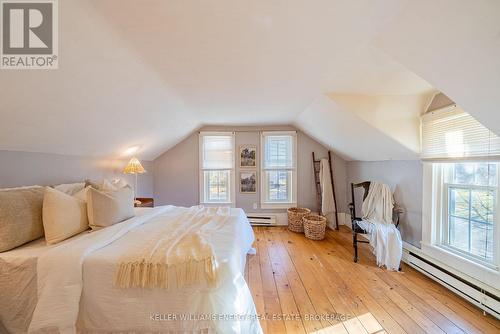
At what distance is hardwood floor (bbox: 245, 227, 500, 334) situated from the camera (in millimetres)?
1562

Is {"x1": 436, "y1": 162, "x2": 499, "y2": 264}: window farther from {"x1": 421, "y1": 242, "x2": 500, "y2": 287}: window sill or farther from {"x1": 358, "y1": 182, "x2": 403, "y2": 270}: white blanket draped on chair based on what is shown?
{"x1": 358, "y1": 182, "x2": 403, "y2": 270}: white blanket draped on chair

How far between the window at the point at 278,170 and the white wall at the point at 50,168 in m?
2.70

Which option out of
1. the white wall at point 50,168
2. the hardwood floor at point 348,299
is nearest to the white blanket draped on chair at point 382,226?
the hardwood floor at point 348,299

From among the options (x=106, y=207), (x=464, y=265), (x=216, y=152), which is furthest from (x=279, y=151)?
(x=106, y=207)

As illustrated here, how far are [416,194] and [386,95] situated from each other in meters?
1.30

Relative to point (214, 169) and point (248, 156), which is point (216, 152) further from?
point (248, 156)

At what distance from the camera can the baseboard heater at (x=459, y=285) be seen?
1602 mm

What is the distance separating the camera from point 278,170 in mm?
4238

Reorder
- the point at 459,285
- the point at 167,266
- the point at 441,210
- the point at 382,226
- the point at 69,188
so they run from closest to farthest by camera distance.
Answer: the point at 167,266, the point at 459,285, the point at 69,188, the point at 441,210, the point at 382,226

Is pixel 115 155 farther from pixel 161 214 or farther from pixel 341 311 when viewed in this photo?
pixel 341 311

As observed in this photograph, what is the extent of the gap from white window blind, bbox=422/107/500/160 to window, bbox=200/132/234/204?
3161 millimetres

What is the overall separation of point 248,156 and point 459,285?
3.42 metres

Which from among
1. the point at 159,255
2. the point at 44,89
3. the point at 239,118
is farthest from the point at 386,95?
the point at 44,89

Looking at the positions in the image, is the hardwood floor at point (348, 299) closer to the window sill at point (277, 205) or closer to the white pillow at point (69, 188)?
the window sill at point (277, 205)
